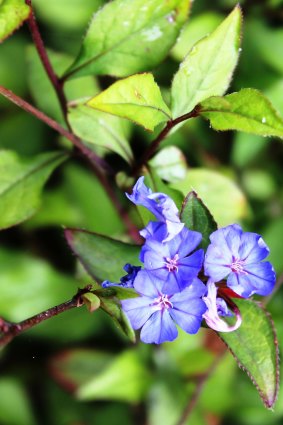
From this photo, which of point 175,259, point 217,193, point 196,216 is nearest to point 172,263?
point 175,259

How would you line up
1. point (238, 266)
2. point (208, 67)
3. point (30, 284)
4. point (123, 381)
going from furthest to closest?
point (30, 284)
point (123, 381)
point (208, 67)
point (238, 266)

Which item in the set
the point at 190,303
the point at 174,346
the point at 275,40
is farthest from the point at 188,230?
the point at 275,40

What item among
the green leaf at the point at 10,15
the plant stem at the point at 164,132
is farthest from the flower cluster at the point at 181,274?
the green leaf at the point at 10,15

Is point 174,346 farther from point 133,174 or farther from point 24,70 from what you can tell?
point 24,70

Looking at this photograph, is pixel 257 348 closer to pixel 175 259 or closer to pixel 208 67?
pixel 175 259

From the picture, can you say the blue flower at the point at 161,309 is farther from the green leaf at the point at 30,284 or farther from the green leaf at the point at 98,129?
the green leaf at the point at 30,284
